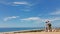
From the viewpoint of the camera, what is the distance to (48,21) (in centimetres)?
1091

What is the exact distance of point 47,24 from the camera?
→ 11.0 meters

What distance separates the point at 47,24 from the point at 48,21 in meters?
0.22

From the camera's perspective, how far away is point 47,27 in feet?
36.6

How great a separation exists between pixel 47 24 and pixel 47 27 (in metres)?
0.25

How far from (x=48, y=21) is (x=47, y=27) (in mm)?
457
